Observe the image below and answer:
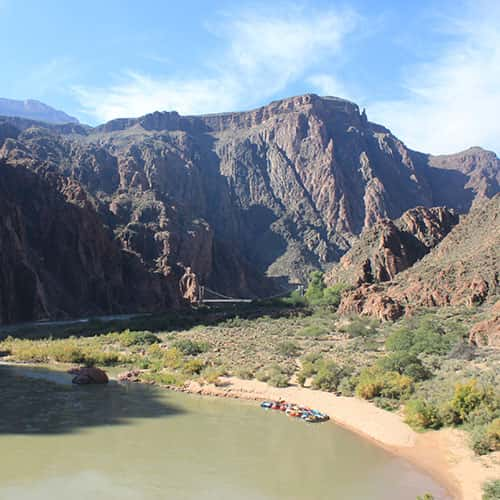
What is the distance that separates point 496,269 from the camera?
56188mm

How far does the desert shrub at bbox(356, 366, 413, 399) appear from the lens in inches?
1144

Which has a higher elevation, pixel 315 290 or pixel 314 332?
pixel 315 290

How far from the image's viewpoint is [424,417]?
24.2 meters

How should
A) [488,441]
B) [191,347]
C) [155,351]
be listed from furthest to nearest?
[191,347] → [155,351] → [488,441]

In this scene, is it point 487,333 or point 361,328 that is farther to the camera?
point 361,328

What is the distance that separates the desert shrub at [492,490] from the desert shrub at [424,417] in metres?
6.17

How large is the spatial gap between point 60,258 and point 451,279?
67.7 metres

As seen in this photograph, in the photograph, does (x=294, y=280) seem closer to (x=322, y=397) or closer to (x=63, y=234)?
(x=63, y=234)

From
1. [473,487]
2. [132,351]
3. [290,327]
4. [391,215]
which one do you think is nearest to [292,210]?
[391,215]

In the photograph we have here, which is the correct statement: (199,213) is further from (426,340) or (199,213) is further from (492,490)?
(492,490)

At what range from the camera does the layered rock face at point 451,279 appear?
5653 cm

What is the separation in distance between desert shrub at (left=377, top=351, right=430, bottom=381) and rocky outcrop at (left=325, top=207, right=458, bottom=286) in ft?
166

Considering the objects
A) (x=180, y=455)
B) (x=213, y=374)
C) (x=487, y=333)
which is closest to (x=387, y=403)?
(x=213, y=374)

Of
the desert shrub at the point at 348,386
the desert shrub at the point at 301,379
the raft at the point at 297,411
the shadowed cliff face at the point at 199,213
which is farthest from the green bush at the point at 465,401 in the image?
the shadowed cliff face at the point at 199,213
